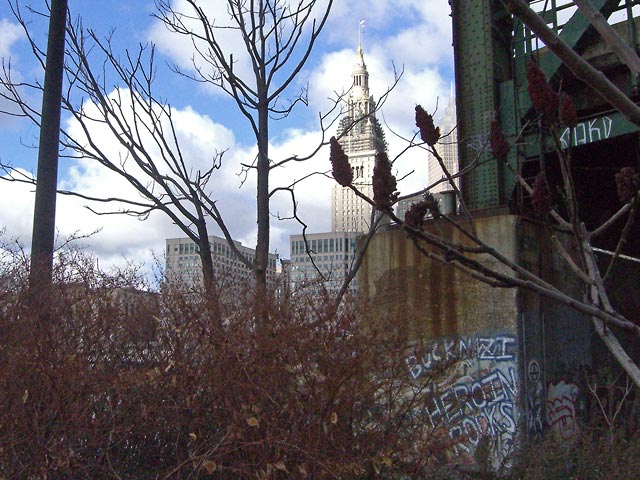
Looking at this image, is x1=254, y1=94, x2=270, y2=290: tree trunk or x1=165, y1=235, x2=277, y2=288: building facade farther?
x1=254, y1=94, x2=270, y2=290: tree trunk

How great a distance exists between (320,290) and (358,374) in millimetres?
891

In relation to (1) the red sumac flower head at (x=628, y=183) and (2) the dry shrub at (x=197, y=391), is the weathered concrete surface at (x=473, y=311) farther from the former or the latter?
(1) the red sumac flower head at (x=628, y=183)

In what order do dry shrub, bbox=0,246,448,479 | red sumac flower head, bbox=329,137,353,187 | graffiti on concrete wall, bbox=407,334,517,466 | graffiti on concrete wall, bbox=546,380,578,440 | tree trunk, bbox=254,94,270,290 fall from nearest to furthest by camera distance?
red sumac flower head, bbox=329,137,353,187 → dry shrub, bbox=0,246,448,479 → tree trunk, bbox=254,94,270,290 → graffiti on concrete wall, bbox=407,334,517,466 → graffiti on concrete wall, bbox=546,380,578,440

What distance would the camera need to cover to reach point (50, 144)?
7.86 metres

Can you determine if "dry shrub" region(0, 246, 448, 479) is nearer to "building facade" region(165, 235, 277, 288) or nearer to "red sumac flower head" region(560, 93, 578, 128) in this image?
"building facade" region(165, 235, 277, 288)

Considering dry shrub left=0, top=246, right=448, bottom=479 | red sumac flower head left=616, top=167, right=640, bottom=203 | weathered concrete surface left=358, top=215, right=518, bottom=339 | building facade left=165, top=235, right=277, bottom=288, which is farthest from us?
weathered concrete surface left=358, top=215, right=518, bottom=339

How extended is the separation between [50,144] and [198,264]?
203 centimetres

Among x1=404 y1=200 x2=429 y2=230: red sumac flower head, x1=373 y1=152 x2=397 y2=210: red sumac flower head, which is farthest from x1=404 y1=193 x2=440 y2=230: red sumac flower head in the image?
x1=373 y1=152 x2=397 y2=210: red sumac flower head

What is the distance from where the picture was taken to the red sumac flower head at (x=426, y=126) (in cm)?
307

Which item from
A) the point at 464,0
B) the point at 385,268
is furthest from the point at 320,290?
the point at 464,0

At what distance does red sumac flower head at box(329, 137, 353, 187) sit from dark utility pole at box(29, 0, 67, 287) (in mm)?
4854

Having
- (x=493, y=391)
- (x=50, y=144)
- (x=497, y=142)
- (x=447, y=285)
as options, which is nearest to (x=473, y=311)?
(x=447, y=285)

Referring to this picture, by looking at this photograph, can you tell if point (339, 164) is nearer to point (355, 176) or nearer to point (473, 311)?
point (355, 176)

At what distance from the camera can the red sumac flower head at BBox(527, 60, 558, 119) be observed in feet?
9.04
